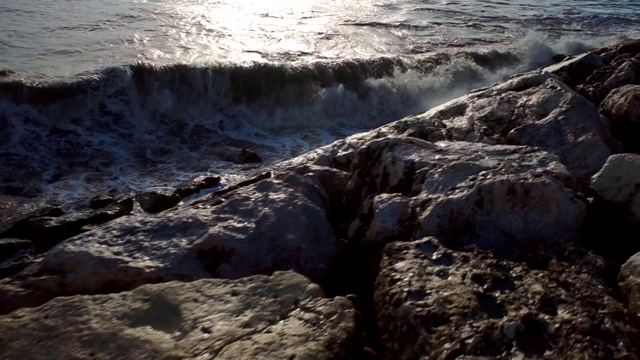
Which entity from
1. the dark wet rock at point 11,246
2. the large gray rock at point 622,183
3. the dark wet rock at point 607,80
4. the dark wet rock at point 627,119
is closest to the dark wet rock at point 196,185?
the dark wet rock at point 11,246

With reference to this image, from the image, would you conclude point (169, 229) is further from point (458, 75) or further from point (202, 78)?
point (458, 75)

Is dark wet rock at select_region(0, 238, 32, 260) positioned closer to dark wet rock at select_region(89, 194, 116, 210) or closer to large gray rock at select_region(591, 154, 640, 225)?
dark wet rock at select_region(89, 194, 116, 210)

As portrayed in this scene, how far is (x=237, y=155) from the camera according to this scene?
845cm

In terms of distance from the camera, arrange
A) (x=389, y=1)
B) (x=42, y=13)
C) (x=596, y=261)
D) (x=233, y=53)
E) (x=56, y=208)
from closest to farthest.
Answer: (x=596, y=261) < (x=56, y=208) < (x=233, y=53) < (x=42, y=13) < (x=389, y=1)

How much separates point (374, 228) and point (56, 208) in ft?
13.6

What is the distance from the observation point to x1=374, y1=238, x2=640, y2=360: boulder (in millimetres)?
2326

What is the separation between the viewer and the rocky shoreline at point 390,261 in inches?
98.4

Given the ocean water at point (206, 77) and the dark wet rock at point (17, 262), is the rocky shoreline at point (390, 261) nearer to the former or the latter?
the dark wet rock at point (17, 262)

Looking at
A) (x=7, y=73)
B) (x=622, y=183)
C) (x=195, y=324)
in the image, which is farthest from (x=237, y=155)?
(x=195, y=324)

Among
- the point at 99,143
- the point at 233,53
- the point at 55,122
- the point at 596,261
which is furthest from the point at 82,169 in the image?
the point at 596,261

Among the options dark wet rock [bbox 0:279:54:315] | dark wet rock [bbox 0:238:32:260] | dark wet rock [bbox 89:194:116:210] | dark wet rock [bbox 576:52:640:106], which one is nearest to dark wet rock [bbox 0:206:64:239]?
dark wet rock [bbox 0:238:32:260]

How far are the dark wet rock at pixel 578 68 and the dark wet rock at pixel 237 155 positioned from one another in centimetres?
372

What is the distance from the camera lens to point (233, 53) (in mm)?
12156

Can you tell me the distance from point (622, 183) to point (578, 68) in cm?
474
